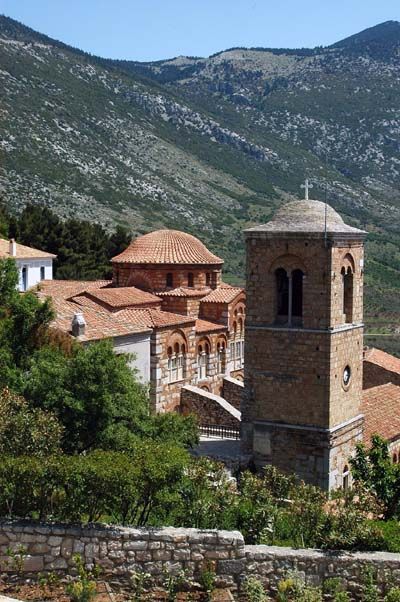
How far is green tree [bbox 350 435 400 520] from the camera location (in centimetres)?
1520

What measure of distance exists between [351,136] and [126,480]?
10554 cm

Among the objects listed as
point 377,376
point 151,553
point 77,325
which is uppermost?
point 77,325

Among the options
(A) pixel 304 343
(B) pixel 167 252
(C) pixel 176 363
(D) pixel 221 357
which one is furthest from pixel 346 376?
(B) pixel 167 252

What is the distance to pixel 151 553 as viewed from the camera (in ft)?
36.4

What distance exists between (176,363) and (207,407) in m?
1.97

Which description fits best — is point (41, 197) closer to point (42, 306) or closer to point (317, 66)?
point (42, 306)

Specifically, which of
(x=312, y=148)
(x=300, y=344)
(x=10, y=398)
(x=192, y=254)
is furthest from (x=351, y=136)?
(x=10, y=398)

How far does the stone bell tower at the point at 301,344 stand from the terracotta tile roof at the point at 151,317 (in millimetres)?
6900

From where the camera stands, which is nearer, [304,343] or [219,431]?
[304,343]

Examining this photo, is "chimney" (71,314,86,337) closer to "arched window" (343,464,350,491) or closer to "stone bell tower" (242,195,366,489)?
"stone bell tower" (242,195,366,489)

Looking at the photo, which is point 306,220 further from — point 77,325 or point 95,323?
point 95,323

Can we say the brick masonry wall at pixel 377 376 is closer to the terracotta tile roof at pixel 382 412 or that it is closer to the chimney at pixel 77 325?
the terracotta tile roof at pixel 382 412

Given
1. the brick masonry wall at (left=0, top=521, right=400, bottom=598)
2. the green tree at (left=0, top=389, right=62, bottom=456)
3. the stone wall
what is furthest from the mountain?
the brick masonry wall at (left=0, top=521, right=400, bottom=598)

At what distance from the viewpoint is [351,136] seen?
112 m
